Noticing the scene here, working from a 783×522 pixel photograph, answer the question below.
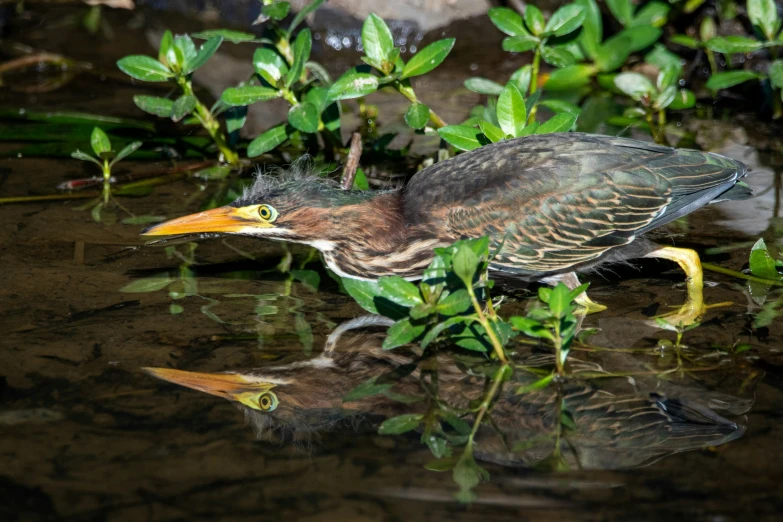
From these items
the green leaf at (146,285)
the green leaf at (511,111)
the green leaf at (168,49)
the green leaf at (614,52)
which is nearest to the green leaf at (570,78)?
the green leaf at (614,52)

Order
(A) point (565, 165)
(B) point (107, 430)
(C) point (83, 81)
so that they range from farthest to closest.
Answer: (C) point (83, 81) → (A) point (565, 165) → (B) point (107, 430)

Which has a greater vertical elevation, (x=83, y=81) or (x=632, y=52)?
(x=632, y=52)

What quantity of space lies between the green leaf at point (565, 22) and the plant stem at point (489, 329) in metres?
2.70

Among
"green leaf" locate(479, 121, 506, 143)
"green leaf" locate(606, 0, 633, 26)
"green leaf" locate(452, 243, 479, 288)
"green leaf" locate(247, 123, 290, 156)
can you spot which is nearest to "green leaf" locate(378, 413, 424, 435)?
"green leaf" locate(452, 243, 479, 288)

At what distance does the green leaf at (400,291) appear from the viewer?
4.42 metres

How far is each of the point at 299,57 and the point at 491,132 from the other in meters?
1.42

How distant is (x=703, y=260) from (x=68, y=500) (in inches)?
159

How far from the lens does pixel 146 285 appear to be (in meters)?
5.56

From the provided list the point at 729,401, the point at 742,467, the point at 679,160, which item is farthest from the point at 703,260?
the point at 742,467

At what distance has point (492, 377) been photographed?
450 cm

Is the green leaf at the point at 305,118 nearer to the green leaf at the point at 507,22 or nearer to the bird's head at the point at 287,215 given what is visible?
the bird's head at the point at 287,215

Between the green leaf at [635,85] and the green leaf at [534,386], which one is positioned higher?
the green leaf at [635,85]

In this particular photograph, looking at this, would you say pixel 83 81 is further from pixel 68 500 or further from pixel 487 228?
pixel 68 500

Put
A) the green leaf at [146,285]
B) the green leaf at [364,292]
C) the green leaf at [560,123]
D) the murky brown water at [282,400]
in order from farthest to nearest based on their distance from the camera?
the green leaf at [560,123]
the green leaf at [146,285]
the green leaf at [364,292]
the murky brown water at [282,400]
